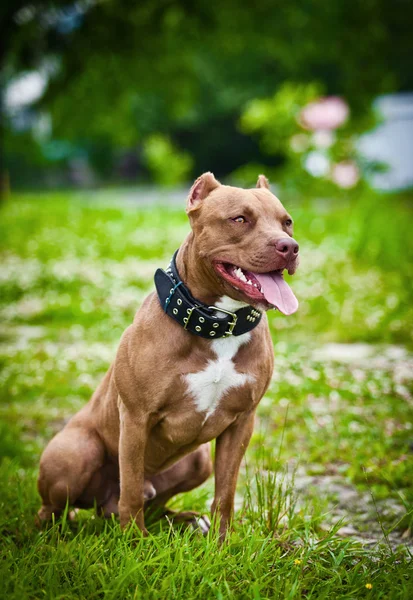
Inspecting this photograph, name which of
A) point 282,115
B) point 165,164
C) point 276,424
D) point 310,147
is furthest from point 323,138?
point 276,424

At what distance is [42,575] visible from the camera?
2488mm

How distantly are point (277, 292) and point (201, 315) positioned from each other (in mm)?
322

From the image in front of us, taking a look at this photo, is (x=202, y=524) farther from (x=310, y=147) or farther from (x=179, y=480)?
(x=310, y=147)

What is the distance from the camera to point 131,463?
280cm

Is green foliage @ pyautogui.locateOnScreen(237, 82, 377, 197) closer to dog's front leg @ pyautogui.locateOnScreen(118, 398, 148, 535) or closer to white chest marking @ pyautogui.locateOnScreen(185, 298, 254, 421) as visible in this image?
white chest marking @ pyautogui.locateOnScreen(185, 298, 254, 421)

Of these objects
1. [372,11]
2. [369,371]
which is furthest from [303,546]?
[372,11]

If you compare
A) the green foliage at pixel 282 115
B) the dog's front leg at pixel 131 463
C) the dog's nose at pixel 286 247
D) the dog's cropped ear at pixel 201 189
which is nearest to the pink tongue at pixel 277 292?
the dog's nose at pixel 286 247

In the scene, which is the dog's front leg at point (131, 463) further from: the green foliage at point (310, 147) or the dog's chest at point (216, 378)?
the green foliage at point (310, 147)

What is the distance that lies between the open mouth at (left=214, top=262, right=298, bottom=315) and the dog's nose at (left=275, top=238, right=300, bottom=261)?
0.09m

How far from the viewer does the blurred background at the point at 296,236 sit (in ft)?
14.5

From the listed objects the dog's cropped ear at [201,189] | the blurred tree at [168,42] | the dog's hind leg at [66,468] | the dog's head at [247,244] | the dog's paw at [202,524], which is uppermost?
the blurred tree at [168,42]

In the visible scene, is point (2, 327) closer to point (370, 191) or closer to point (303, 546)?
point (303, 546)

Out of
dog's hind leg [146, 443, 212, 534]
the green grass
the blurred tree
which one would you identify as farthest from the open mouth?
the blurred tree

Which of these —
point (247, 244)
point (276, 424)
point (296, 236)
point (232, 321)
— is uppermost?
point (247, 244)
